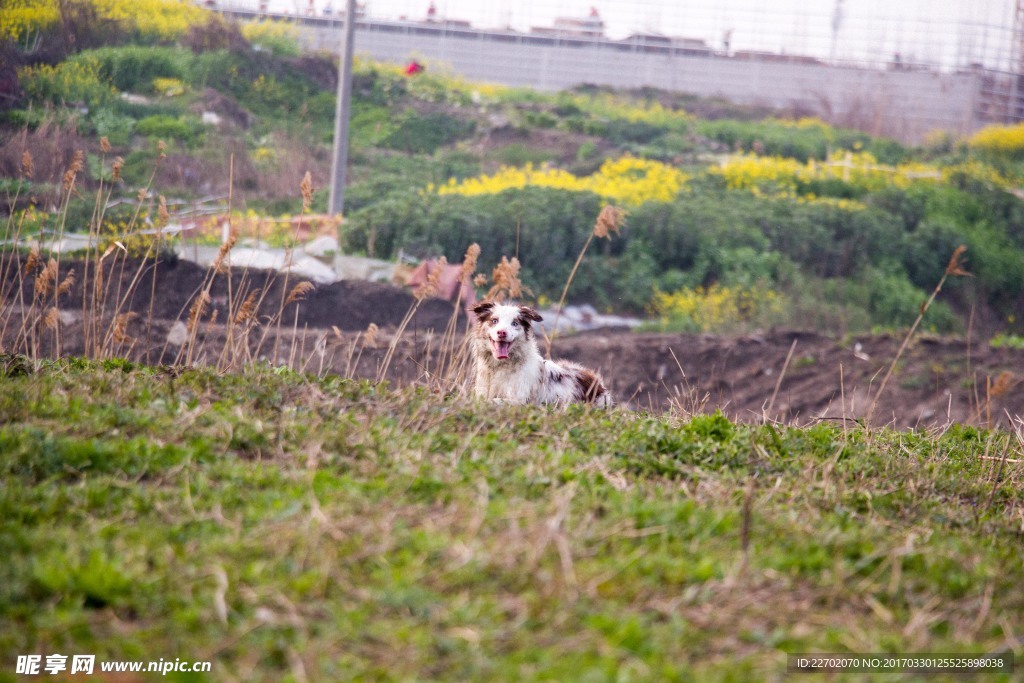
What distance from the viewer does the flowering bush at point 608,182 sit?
1748 cm

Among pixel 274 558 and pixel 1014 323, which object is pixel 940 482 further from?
pixel 1014 323

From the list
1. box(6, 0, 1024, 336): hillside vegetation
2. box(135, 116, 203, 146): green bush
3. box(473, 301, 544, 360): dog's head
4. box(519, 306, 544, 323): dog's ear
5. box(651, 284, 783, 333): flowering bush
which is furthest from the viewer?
box(651, 284, 783, 333): flowering bush

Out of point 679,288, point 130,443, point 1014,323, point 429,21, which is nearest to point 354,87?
point 429,21

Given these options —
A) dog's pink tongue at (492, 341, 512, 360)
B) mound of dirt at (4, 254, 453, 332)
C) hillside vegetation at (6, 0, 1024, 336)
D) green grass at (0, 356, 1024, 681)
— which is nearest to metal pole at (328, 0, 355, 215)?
hillside vegetation at (6, 0, 1024, 336)

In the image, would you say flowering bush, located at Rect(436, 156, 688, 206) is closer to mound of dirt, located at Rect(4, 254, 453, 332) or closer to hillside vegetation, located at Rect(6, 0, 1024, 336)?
hillside vegetation, located at Rect(6, 0, 1024, 336)

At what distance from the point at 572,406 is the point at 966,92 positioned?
26388mm

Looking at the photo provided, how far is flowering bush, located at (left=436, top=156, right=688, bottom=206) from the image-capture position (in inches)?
688

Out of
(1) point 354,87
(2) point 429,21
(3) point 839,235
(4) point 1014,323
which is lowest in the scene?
(4) point 1014,323

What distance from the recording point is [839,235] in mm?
17938

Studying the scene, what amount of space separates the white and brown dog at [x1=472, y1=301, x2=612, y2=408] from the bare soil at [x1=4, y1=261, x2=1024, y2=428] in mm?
3242

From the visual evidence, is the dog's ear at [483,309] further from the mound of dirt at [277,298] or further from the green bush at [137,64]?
the green bush at [137,64]

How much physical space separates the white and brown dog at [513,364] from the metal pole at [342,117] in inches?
334

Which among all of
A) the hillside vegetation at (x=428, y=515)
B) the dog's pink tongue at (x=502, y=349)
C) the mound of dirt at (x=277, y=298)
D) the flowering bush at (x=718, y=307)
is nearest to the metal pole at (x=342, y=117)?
the mound of dirt at (x=277, y=298)

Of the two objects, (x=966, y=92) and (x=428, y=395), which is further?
(x=966, y=92)
